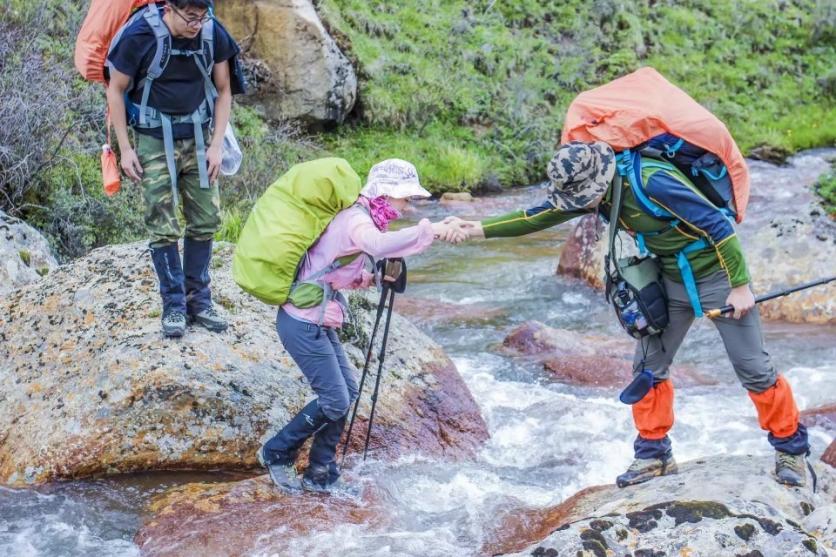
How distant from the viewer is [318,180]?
4.24m

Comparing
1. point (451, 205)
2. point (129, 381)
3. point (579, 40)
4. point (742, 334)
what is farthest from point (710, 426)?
point (579, 40)

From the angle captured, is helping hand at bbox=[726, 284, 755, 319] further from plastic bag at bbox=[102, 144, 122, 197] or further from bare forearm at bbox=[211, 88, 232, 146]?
plastic bag at bbox=[102, 144, 122, 197]

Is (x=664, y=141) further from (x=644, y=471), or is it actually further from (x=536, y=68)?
(x=536, y=68)

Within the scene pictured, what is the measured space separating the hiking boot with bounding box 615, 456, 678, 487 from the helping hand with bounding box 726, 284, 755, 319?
990 millimetres

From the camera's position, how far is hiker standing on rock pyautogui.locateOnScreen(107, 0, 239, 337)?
4.74m

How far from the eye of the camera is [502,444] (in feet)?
20.1

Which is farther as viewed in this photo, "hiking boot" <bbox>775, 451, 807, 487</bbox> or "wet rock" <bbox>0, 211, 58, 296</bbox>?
"wet rock" <bbox>0, 211, 58, 296</bbox>

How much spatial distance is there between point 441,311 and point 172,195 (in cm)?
522

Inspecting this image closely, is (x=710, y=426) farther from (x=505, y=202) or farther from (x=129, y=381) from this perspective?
(x=505, y=202)

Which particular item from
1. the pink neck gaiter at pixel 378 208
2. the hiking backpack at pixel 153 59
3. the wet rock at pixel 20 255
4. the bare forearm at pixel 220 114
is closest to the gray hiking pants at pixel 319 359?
the pink neck gaiter at pixel 378 208

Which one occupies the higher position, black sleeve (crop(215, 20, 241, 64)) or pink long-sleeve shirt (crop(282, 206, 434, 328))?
black sleeve (crop(215, 20, 241, 64))

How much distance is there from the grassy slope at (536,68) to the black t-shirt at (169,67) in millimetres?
11856

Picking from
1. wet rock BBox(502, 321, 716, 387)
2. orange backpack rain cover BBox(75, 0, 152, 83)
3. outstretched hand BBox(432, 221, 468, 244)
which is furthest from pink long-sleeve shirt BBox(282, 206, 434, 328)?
wet rock BBox(502, 321, 716, 387)

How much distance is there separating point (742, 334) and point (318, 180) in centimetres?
220
